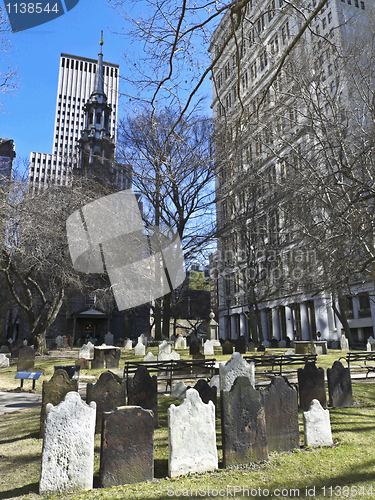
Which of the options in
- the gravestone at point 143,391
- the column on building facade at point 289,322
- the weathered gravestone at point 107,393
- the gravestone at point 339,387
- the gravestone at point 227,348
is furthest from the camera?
the column on building facade at point 289,322

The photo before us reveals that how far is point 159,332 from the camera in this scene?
2798cm

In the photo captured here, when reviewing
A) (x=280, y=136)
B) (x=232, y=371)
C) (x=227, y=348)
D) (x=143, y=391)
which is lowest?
(x=143, y=391)

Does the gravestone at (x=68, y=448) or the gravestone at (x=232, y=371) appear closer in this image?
the gravestone at (x=68, y=448)

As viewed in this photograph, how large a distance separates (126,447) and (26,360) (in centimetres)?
1213

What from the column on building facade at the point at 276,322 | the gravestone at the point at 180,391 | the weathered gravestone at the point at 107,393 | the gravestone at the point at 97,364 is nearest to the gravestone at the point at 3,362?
the gravestone at the point at 97,364

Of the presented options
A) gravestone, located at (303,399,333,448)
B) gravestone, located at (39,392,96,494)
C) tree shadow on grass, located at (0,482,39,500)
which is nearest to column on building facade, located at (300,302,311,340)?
Answer: gravestone, located at (303,399,333,448)

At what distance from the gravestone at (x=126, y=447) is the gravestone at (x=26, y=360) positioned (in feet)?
37.9

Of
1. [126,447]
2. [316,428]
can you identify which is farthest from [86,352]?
[126,447]

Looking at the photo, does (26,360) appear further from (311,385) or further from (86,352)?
(311,385)

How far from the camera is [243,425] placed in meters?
4.72

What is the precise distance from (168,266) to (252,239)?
8943 millimetres

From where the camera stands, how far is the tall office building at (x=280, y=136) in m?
7.22

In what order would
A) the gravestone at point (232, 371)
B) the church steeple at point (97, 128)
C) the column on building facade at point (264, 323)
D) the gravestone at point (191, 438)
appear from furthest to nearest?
the church steeple at point (97, 128)
the column on building facade at point (264, 323)
the gravestone at point (232, 371)
the gravestone at point (191, 438)

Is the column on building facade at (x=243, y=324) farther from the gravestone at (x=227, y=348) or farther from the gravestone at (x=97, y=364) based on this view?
the gravestone at (x=97, y=364)
